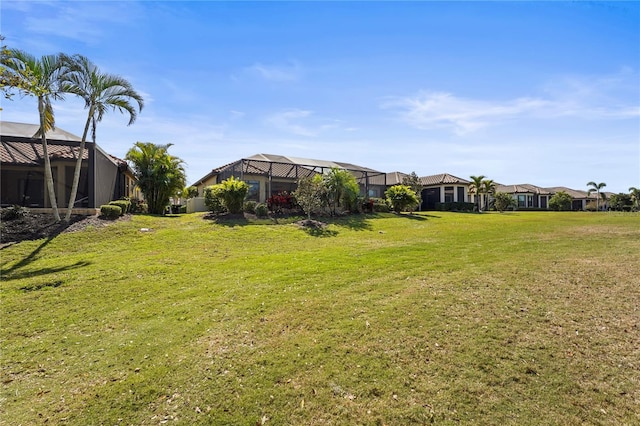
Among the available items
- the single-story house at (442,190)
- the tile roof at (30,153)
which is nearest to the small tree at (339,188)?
the tile roof at (30,153)

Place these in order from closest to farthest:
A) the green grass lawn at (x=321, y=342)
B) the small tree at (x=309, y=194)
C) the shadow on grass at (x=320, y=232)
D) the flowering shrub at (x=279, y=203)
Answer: the green grass lawn at (x=321, y=342)
the shadow on grass at (x=320, y=232)
the small tree at (x=309, y=194)
the flowering shrub at (x=279, y=203)

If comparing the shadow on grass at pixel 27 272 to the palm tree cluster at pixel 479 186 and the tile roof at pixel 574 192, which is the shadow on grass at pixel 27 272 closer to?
the palm tree cluster at pixel 479 186

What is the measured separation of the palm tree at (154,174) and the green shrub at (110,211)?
4.27 m

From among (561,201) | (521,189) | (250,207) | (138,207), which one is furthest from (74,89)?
(521,189)

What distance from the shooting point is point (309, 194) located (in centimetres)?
1864

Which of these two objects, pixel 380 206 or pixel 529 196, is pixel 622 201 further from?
pixel 380 206

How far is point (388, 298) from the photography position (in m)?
6.29

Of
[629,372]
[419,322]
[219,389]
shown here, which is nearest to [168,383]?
[219,389]

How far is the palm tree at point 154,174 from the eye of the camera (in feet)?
64.1

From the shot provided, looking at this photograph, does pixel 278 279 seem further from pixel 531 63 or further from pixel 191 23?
pixel 531 63

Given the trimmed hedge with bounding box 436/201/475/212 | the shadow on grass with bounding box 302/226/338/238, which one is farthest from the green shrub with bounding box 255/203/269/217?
the trimmed hedge with bounding box 436/201/475/212

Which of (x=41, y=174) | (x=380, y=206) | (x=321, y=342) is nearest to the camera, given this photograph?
(x=321, y=342)

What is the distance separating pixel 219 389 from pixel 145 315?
9.15 ft

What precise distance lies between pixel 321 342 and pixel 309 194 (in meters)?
14.3
